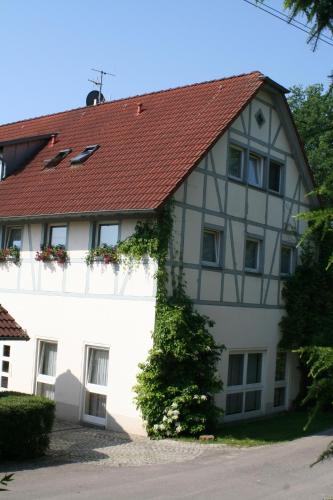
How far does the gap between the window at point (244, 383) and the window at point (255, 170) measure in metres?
4.68

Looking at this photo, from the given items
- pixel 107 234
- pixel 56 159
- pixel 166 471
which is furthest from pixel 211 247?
pixel 166 471

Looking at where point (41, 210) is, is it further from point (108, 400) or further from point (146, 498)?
point (146, 498)

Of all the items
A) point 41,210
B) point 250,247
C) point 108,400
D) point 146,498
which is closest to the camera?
point 146,498

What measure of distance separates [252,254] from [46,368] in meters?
6.28

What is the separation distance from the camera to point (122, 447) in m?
13.3

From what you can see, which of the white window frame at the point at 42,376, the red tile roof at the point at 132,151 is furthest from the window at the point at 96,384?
the red tile roof at the point at 132,151

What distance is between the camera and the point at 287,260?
64.0 feet

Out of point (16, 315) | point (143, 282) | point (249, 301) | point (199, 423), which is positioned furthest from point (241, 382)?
point (16, 315)

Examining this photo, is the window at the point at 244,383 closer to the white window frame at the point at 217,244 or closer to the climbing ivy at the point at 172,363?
the climbing ivy at the point at 172,363

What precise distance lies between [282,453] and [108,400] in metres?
4.22

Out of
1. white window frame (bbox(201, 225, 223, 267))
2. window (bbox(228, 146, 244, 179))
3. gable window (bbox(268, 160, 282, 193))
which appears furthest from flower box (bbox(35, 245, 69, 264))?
gable window (bbox(268, 160, 282, 193))

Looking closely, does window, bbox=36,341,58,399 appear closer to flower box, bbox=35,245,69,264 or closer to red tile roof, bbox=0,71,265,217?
flower box, bbox=35,245,69,264

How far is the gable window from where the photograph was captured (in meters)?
18.8

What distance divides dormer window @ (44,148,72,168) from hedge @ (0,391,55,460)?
327 inches
